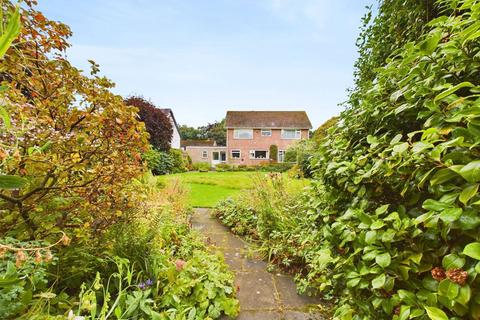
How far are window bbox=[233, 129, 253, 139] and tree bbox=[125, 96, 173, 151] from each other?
31.5 feet

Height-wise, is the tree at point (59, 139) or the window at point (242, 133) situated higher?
the window at point (242, 133)

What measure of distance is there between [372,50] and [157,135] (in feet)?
53.3

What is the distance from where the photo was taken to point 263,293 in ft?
8.16

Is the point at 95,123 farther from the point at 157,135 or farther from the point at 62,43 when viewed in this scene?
the point at 157,135

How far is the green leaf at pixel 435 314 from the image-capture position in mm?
742

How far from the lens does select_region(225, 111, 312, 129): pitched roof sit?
2580 cm

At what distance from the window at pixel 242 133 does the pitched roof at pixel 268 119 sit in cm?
46

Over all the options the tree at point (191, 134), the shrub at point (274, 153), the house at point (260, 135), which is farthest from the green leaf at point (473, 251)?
the tree at point (191, 134)

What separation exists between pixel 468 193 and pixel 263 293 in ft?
7.44

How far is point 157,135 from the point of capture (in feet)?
55.2

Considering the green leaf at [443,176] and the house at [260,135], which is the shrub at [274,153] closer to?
the house at [260,135]

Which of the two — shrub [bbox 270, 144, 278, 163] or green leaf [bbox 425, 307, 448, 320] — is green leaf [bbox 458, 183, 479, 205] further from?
shrub [bbox 270, 144, 278, 163]

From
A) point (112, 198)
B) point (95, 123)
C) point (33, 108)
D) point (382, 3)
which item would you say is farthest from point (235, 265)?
point (382, 3)

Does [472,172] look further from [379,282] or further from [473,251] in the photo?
[379,282]
